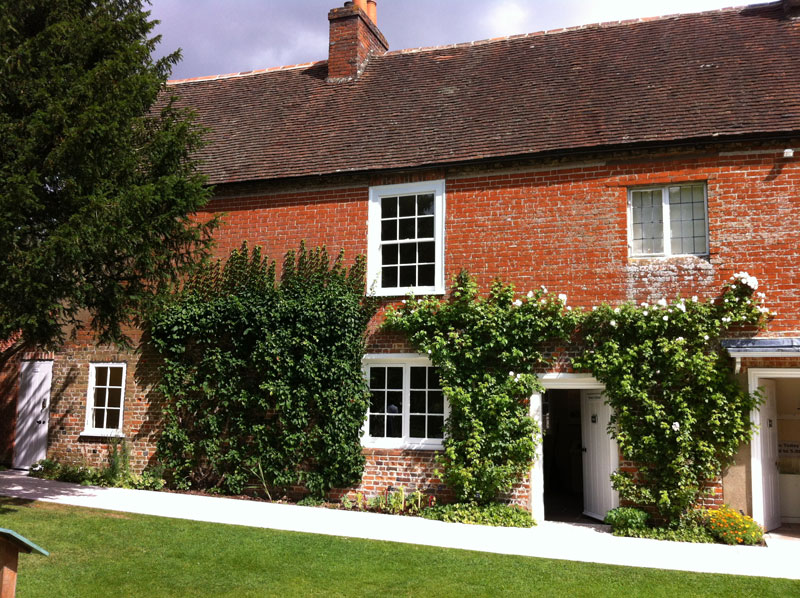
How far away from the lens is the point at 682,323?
1041 centimetres

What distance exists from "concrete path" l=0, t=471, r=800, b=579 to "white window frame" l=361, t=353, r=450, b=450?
125 centimetres

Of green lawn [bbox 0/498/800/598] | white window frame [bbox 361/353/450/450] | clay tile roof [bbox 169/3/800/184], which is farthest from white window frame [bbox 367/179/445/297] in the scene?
green lawn [bbox 0/498/800/598]

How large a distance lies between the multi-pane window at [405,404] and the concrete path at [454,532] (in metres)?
1.43

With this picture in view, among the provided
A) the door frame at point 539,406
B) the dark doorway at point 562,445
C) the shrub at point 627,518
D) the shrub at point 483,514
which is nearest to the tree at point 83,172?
the shrub at point 483,514

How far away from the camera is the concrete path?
845 cm

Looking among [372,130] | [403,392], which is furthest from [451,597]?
[372,130]

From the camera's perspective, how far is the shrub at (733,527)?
9.55 m

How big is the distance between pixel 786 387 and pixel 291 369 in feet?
27.5

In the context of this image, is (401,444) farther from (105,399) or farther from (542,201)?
(105,399)

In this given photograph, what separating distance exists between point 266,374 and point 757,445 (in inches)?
306

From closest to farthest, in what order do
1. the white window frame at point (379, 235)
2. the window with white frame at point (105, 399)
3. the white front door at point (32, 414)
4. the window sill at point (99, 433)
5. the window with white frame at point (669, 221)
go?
the window with white frame at point (669, 221) < the white window frame at point (379, 235) < the window sill at point (99, 433) < the window with white frame at point (105, 399) < the white front door at point (32, 414)

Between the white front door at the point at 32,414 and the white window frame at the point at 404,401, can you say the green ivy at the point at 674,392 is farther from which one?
the white front door at the point at 32,414

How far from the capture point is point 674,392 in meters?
10.4

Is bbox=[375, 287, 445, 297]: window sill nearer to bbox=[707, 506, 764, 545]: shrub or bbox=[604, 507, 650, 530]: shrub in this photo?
bbox=[604, 507, 650, 530]: shrub
